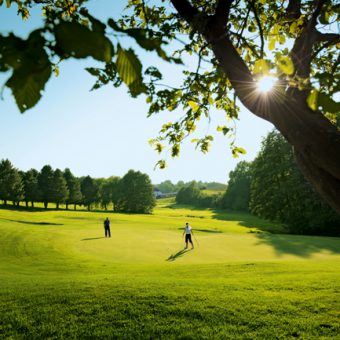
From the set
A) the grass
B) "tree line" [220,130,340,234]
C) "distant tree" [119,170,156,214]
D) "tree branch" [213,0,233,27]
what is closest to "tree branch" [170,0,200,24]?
"tree branch" [213,0,233,27]

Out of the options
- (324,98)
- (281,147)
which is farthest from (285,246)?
(281,147)

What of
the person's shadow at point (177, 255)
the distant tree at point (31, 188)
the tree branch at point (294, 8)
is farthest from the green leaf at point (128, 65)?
the distant tree at point (31, 188)

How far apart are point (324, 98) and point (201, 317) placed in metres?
6.28

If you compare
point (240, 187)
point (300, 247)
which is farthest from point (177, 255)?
point (240, 187)

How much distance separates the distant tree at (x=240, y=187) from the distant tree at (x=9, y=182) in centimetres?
5616

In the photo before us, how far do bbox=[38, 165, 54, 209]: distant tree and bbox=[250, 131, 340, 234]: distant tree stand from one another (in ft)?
169

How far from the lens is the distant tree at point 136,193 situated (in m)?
84.5

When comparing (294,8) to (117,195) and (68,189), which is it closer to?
(68,189)

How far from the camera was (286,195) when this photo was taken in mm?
41719

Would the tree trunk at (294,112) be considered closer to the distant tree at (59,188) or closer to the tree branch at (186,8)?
the tree branch at (186,8)

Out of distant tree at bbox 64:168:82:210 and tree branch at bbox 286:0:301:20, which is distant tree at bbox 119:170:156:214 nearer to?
distant tree at bbox 64:168:82:210

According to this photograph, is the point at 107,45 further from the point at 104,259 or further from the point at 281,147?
the point at 281,147

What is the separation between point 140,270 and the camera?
1405cm

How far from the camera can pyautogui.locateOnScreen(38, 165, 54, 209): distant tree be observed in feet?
257
